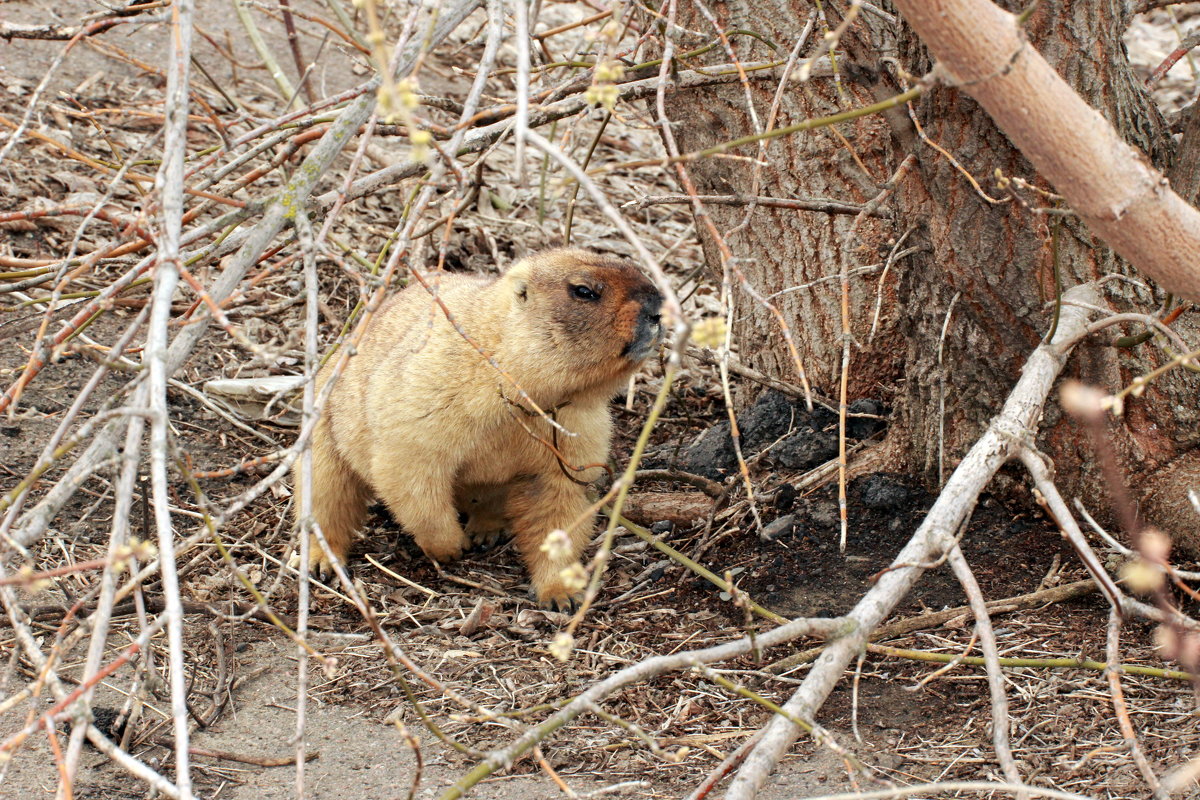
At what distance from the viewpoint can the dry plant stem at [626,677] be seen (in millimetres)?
2465

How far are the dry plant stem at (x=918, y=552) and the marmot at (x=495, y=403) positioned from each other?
65.9 inches

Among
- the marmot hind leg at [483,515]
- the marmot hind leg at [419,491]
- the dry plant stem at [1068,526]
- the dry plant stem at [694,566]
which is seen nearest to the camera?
the dry plant stem at [1068,526]

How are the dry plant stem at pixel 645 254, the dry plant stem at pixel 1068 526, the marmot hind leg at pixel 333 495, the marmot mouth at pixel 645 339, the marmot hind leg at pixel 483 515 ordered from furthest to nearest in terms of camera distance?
the marmot hind leg at pixel 483 515, the marmot hind leg at pixel 333 495, the marmot mouth at pixel 645 339, the dry plant stem at pixel 1068 526, the dry plant stem at pixel 645 254

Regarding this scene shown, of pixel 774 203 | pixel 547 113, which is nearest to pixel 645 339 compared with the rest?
pixel 774 203

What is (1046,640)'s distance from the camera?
4152 mm

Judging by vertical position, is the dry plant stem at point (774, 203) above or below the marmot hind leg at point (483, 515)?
above

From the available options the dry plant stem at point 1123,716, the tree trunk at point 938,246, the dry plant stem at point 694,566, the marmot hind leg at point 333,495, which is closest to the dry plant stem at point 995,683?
the dry plant stem at point 1123,716

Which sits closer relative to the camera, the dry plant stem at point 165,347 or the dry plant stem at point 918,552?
the dry plant stem at point 165,347

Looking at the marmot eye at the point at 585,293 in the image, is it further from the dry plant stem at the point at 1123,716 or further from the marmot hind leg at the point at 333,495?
the dry plant stem at the point at 1123,716

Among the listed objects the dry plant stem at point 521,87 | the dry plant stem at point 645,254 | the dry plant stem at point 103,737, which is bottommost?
the dry plant stem at point 103,737

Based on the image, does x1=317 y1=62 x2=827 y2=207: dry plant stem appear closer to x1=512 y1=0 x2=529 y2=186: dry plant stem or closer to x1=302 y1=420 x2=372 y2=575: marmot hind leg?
x1=512 y1=0 x2=529 y2=186: dry plant stem

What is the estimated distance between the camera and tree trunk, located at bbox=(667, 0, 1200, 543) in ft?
13.3

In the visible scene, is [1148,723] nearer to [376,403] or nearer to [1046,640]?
[1046,640]

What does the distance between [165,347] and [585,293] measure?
260 centimetres
